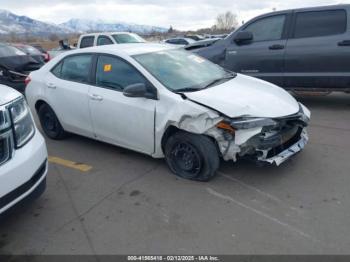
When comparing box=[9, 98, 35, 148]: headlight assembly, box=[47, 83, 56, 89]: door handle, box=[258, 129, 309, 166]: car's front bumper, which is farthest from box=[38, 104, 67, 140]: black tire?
box=[258, 129, 309, 166]: car's front bumper

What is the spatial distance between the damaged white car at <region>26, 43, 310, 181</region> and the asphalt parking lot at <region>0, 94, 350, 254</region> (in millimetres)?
303

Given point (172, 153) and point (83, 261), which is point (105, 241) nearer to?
point (83, 261)

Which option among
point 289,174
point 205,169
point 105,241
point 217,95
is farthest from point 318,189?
point 105,241

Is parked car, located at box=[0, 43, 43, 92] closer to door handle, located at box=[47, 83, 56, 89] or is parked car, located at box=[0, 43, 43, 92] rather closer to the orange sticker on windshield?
door handle, located at box=[47, 83, 56, 89]

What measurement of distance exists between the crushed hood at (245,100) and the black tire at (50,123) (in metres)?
2.54

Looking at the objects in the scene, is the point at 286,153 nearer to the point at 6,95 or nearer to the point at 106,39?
the point at 6,95

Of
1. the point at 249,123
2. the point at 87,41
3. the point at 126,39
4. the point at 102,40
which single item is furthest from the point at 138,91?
the point at 87,41

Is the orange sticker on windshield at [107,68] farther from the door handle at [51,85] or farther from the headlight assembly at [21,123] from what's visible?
the headlight assembly at [21,123]

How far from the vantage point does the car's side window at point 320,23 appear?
652 cm

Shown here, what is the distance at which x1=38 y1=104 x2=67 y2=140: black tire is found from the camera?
5.63 meters

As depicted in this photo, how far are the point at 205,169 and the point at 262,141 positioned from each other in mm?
683

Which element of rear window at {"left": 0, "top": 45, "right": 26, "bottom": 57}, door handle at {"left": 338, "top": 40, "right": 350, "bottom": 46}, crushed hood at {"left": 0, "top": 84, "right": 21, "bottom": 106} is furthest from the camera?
rear window at {"left": 0, "top": 45, "right": 26, "bottom": 57}

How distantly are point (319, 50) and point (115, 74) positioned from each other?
3.97 m

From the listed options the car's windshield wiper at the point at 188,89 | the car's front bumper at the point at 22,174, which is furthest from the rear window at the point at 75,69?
the car's front bumper at the point at 22,174
